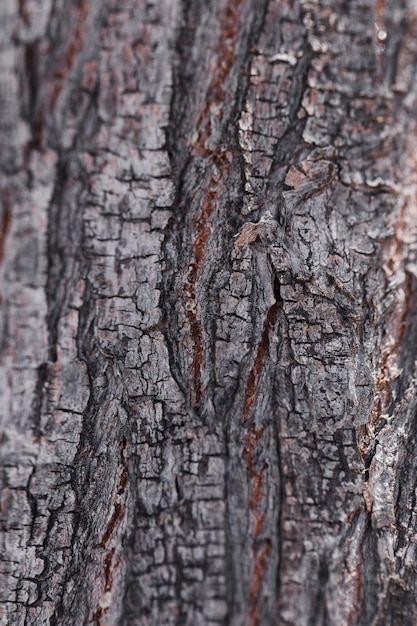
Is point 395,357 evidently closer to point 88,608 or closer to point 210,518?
point 210,518

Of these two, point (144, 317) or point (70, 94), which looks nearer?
point (70, 94)

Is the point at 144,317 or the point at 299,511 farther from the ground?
the point at 144,317

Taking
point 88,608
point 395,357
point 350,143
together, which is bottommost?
point 88,608

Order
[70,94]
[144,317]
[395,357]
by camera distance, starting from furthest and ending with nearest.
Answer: [395,357] < [144,317] < [70,94]

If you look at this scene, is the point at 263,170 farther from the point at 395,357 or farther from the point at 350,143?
the point at 395,357

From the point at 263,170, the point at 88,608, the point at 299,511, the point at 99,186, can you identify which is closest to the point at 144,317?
the point at 99,186

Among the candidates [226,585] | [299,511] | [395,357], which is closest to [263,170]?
[395,357]

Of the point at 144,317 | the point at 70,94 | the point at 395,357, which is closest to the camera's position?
the point at 70,94
